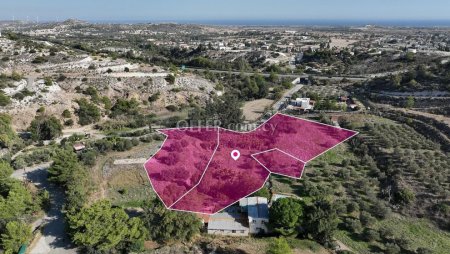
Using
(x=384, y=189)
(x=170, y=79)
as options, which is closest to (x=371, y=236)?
(x=384, y=189)

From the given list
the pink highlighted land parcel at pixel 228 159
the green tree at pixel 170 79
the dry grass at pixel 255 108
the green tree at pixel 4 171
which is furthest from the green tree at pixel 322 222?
the green tree at pixel 170 79

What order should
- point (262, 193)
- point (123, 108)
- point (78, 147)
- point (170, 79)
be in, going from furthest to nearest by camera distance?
point (170, 79)
point (123, 108)
point (78, 147)
point (262, 193)

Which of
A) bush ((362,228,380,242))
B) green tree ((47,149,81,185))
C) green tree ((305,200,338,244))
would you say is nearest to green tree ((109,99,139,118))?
green tree ((47,149,81,185))

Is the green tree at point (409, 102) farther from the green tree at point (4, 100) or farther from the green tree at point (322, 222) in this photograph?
the green tree at point (4, 100)

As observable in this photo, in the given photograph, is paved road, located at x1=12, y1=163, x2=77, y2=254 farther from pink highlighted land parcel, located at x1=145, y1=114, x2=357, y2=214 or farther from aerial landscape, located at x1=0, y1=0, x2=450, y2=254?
pink highlighted land parcel, located at x1=145, y1=114, x2=357, y2=214

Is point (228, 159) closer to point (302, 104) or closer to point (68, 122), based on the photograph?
point (68, 122)

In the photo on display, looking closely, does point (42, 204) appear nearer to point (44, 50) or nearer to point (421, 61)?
point (44, 50)
